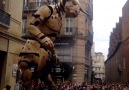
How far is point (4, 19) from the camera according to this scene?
548 inches

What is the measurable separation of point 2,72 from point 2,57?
0.70 m

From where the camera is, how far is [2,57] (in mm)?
14500

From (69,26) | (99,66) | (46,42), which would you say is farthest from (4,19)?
(99,66)

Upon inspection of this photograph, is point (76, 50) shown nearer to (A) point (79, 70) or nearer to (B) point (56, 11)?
(A) point (79, 70)

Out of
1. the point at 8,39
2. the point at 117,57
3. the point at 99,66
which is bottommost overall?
the point at 8,39

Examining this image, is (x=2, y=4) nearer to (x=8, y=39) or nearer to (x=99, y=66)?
(x=8, y=39)

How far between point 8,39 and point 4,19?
108 cm

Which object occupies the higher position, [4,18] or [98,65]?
[98,65]

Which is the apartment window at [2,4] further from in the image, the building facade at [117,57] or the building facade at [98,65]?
the building facade at [98,65]

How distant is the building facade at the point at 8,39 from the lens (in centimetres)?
1405

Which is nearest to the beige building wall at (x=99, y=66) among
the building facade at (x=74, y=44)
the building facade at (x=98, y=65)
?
the building facade at (x=98, y=65)

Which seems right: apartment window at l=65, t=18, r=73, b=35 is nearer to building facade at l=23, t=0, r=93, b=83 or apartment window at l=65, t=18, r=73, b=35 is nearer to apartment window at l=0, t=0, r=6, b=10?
building facade at l=23, t=0, r=93, b=83

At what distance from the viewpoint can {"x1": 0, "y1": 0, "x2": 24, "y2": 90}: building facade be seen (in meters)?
14.1

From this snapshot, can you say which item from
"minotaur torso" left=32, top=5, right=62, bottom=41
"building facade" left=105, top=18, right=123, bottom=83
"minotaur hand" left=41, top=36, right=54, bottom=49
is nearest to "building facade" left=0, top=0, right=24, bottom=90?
"minotaur torso" left=32, top=5, right=62, bottom=41
